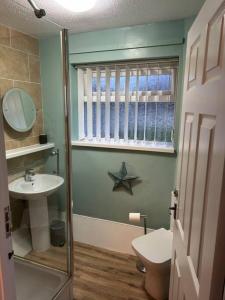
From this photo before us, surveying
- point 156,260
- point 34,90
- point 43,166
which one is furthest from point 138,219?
point 34,90

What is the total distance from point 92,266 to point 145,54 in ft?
7.11

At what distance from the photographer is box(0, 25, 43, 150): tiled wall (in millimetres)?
1981

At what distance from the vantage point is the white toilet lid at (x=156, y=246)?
65.7 inches

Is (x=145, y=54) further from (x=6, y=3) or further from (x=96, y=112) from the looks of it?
(x=6, y=3)

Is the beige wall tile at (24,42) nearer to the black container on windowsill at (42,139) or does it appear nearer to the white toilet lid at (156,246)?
the black container on windowsill at (42,139)

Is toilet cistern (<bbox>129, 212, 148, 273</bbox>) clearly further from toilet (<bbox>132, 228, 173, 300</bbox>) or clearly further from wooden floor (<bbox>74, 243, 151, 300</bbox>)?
toilet (<bbox>132, 228, 173, 300</bbox>)

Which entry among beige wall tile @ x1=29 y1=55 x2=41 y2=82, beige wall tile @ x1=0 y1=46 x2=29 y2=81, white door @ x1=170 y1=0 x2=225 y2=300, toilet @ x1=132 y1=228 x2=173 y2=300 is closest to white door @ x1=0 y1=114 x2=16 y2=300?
white door @ x1=170 y1=0 x2=225 y2=300

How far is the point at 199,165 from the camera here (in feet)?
2.82

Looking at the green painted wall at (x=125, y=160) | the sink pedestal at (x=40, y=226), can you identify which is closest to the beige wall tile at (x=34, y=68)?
the green painted wall at (x=125, y=160)

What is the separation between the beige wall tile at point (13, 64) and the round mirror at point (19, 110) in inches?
5.6

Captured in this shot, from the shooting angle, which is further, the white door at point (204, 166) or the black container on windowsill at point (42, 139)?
the black container on windowsill at point (42, 139)

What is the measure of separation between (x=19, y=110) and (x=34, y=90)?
299 mm

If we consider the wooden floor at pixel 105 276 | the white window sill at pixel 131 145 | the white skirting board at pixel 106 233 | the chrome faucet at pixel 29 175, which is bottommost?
the wooden floor at pixel 105 276

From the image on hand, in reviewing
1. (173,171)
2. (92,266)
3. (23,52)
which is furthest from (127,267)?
(23,52)
